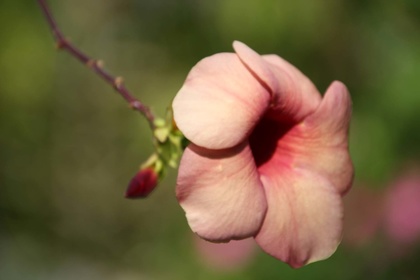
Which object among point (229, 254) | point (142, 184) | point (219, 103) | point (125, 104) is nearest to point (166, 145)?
point (142, 184)

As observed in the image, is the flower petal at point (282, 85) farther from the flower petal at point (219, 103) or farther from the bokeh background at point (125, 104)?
the bokeh background at point (125, 104)

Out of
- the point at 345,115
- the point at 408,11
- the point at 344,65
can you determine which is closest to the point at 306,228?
the point at 345,115

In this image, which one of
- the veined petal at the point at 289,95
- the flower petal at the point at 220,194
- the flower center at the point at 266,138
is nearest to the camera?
the flower petal at the point at 220,194

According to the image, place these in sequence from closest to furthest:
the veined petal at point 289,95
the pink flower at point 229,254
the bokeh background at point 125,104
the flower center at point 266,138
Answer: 1. the veined petal at point 289,95
2. the flower center at point 266,138
3. the pink flower at point 229,254
4. the bokeh background at point 125,104

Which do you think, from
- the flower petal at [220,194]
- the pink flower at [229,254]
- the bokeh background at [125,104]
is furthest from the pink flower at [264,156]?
the bokeh background at [125,104]

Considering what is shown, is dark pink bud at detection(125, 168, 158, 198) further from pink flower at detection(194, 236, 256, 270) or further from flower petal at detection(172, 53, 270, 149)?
pink flower at detection(194, 236, 256, 270)
